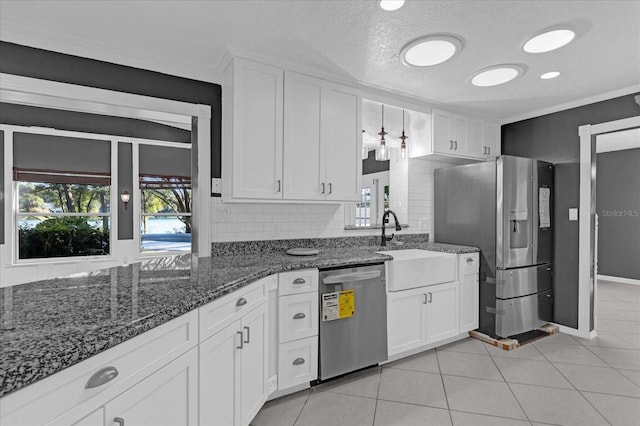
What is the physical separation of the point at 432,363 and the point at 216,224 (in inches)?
84.2

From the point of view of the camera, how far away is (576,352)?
2.87 m

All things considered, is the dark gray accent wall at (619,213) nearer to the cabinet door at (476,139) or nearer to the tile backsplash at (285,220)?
the cabinet door at (476,139)

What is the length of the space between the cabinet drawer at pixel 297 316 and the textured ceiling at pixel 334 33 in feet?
5.76

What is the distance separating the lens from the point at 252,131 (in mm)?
2367

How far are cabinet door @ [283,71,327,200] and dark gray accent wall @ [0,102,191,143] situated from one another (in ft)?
11.2

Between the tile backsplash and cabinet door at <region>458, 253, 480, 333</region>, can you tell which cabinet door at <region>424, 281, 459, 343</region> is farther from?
the tile backsplash

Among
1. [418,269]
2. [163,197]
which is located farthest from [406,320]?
[163,197]

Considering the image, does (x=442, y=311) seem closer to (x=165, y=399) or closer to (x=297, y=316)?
(x=297, y=316)

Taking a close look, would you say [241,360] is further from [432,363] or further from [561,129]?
[561,129]

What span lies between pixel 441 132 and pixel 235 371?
308cm

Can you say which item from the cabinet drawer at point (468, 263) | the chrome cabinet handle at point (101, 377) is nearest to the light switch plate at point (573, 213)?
the cabinet drawer at point (468, 263)

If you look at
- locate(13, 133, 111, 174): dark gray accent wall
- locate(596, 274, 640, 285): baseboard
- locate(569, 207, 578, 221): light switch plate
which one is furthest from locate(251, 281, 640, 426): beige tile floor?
locate(13, 133, 111, 174): dark gray accent wall

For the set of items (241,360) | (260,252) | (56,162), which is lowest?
(241,360)

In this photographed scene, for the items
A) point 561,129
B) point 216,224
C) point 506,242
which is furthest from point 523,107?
point 216,224
